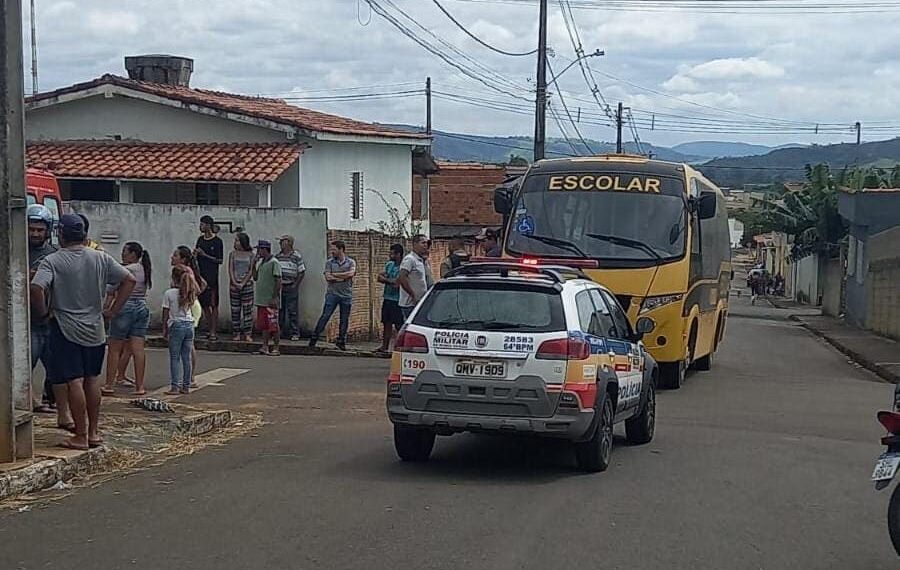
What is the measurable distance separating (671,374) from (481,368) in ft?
26.4

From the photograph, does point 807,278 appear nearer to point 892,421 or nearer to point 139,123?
point 139,123

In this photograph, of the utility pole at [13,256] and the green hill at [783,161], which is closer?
the utility pole at [13,256]

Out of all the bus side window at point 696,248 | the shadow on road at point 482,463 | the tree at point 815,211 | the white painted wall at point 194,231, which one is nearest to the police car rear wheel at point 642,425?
the shadow on road at point 482,463

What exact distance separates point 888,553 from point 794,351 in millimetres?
19664

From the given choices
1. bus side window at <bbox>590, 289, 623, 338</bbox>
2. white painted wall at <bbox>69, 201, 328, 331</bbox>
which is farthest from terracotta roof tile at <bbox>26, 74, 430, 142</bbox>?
bus side window at <bbox>590, 289, 623, 338</bbox>

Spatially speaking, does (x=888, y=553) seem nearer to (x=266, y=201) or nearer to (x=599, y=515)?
(x=599, y=515)

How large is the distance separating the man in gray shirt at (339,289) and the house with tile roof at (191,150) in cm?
457

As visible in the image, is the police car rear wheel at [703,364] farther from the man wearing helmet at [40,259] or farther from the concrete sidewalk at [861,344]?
the man wearing helmet at [40,259]

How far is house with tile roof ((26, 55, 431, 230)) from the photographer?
2456 centimetres

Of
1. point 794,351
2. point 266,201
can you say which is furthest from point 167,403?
point 794,351

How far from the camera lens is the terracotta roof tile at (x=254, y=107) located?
25.8 meters

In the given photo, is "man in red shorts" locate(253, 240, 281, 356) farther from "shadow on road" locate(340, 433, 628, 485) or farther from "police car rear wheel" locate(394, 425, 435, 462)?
"police car rear wheel" locate(394, 425, 435, 462)

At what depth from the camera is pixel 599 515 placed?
8.49 metres

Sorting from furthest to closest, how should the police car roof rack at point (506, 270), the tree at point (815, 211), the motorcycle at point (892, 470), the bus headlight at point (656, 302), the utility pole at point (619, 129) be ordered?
the utility pole at point (619, 129) → the tree at point (815, 211) → the bus headlight at point (656, 302) → the police car roof rack at point (506, 270) → the motorcycle at point (892, 470)
